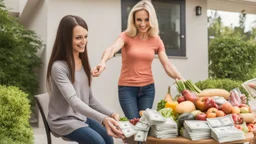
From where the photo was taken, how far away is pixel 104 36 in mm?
6824

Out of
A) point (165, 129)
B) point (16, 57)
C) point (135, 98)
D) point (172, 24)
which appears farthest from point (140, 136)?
point (172, 24)

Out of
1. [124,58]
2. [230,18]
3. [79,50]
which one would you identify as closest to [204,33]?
[124,58]

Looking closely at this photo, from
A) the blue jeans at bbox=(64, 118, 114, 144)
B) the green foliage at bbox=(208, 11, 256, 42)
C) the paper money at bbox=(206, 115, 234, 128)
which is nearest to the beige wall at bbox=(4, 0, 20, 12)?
the blue jeans at bbox=(64, 118, 114, 144)

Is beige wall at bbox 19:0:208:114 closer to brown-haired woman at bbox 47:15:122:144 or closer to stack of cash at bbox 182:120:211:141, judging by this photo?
brown-haired woman at bbox 47:15:122:144

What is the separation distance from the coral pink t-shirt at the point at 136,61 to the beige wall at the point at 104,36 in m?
3.44

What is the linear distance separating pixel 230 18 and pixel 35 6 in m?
20.4

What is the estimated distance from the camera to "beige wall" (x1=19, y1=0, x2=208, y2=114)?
259 inches

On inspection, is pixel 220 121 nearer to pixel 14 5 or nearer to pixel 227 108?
pixel 227 108

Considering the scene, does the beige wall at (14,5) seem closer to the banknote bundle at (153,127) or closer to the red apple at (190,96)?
the red apple at (190,96)

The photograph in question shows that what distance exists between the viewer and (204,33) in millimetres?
7633

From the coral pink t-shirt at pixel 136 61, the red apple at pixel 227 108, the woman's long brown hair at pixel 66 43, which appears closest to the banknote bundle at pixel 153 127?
the red apple at pixel 227 108

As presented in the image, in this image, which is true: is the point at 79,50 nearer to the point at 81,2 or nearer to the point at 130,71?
the point at 130,71

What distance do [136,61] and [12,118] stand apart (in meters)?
1.21

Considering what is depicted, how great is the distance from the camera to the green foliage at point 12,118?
2.97m
